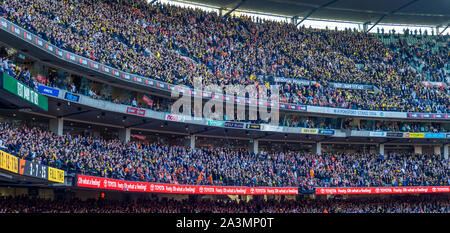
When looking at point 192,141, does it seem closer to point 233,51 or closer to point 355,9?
point 233,51

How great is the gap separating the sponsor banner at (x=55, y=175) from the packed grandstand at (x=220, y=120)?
127 millimetres

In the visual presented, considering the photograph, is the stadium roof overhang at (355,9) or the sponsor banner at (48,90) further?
the stadium roof overhang at (355,9)

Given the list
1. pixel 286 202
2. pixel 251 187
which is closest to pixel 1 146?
pixel 251 187

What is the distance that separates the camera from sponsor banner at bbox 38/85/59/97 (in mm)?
32062

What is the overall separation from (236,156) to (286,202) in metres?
6.38

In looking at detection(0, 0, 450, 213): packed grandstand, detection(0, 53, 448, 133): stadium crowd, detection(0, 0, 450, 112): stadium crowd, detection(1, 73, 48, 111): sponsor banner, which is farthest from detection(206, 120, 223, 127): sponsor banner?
detection(1, 73, 48, 111): sponsor banner

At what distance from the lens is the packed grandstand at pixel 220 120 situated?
3253 centimetres

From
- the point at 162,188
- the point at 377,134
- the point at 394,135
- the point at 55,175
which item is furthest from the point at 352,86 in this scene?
the point at 55,175

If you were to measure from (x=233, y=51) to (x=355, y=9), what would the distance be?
21326mm

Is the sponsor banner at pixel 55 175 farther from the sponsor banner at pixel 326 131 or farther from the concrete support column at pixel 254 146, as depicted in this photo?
the sponsor banner at pixel 326 131

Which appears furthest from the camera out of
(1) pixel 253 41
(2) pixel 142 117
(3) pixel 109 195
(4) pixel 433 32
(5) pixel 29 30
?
(4) pixel 433 32

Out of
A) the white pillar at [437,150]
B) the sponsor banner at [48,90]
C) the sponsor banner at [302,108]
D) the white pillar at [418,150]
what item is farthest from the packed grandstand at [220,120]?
the sponsor banner at [302,108]
